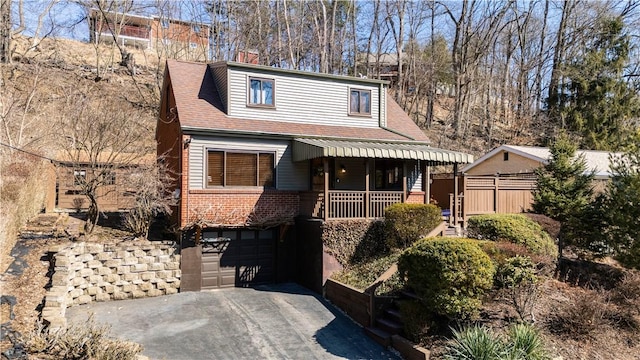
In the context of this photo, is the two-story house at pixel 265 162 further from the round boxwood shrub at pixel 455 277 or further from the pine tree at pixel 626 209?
the pine tree at pixel 626 209

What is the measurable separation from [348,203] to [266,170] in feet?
10.7

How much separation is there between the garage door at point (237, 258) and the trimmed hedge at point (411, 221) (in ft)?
14.7

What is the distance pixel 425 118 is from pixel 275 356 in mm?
32530

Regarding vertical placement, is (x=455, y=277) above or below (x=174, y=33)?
below

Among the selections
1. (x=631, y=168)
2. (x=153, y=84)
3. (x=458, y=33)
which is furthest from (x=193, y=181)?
(x=458, y=33)

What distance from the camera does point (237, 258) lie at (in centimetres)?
1472

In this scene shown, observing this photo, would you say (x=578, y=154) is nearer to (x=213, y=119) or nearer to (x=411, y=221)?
(x=411, y=221)

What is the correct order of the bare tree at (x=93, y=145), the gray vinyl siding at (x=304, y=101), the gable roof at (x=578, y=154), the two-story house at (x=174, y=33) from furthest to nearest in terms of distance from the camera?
the two-story house at (x=174, y=33) < the gable roof at (x=578, y=154) < the gray vinyl siding at (x=304, y=101) < the bare tree at (x=93, y=145)

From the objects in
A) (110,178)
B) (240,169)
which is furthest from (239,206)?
(110,178)

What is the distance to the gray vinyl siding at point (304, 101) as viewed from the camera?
15594 millimetres

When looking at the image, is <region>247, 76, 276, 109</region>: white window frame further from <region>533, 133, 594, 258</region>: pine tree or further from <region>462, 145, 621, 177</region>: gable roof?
<region>462, 145, 621, 177</region>: gable roof

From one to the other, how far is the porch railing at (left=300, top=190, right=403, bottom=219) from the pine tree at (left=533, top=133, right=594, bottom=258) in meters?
5.61

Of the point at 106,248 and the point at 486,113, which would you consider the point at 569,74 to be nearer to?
the point at 486,113

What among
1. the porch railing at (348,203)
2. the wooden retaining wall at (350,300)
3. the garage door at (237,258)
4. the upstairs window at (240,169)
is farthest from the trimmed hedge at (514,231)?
the upstairs window at (240,169)
